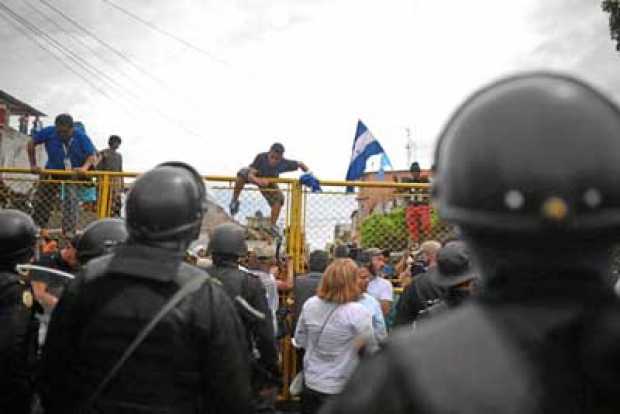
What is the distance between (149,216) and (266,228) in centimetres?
429

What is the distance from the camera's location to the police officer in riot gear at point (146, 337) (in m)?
2.26

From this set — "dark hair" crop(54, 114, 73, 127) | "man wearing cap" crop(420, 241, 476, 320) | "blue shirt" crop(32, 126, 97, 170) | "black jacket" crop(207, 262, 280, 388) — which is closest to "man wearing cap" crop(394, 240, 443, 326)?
"man wearing cap" crop(420, 241, 476, 320)

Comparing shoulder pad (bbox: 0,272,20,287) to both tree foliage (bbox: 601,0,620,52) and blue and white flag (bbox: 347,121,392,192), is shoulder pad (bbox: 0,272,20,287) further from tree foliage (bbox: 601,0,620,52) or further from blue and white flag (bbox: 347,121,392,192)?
tree foliage (bbox: 601,0,620,52)

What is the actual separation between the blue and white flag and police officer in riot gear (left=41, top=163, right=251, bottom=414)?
291 inches

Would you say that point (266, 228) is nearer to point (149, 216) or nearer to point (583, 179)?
point (149, 216)

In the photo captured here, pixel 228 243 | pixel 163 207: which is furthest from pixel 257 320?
pixel 163 207

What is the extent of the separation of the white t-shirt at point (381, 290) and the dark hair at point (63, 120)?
14.0 ft

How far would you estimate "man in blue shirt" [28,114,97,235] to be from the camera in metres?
7.05

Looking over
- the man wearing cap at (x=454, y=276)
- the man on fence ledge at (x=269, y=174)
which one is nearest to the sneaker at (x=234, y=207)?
the man on fence ledge at (x=269, y=174)

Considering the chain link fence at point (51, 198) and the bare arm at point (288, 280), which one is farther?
the chain link fence at point (51, 198)

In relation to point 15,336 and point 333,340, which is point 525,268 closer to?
point 15,336

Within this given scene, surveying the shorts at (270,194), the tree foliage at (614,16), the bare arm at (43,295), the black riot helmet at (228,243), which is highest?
the tree foliage at (614,16)

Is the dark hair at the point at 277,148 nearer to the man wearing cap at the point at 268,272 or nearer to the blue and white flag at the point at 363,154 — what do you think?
the man wearing cap at the point at 268,272

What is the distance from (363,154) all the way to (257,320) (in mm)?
5864
